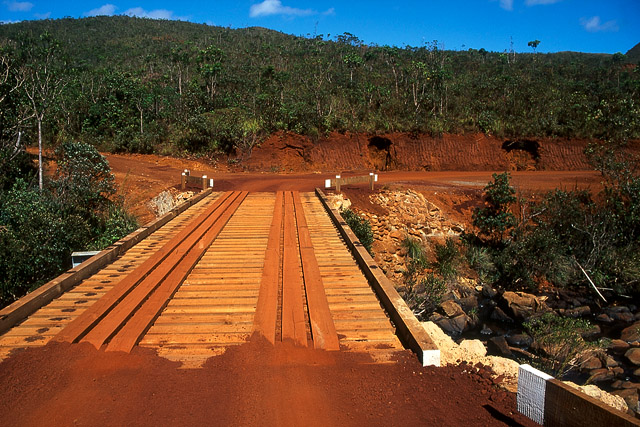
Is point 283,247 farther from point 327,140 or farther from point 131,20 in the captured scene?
point 131,20

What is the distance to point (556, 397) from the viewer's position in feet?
10.4

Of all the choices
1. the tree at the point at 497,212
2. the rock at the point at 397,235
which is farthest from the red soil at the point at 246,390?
the tree at the point at 497,212

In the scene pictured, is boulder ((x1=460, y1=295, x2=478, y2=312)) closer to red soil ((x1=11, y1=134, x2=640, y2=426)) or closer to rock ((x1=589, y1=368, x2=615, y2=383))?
rock ((x1=589, y1=368, x2=615, y2=383))

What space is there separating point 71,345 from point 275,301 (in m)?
2.14

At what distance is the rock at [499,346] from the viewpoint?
962 cm

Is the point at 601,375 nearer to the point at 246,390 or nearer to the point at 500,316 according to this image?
the point at 500,316

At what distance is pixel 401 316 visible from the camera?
504 centimetres

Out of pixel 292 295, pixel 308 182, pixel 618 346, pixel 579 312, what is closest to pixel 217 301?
pixel 292 295

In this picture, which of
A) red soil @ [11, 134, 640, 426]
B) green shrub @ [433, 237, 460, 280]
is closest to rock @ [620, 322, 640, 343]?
green shrub @ [433, 237, 460, 280]

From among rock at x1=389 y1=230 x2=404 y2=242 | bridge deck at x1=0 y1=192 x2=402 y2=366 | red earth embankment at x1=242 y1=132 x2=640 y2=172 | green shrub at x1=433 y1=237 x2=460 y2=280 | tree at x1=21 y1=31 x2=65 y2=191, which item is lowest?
green shrub at x1=433 y1=237 x2=460 y2=280

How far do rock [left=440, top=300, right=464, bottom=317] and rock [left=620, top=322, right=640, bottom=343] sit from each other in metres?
3.48

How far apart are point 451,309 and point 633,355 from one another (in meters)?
3.87

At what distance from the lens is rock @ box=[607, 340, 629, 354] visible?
1009cm

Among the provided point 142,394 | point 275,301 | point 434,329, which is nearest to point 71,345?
point 142,394
